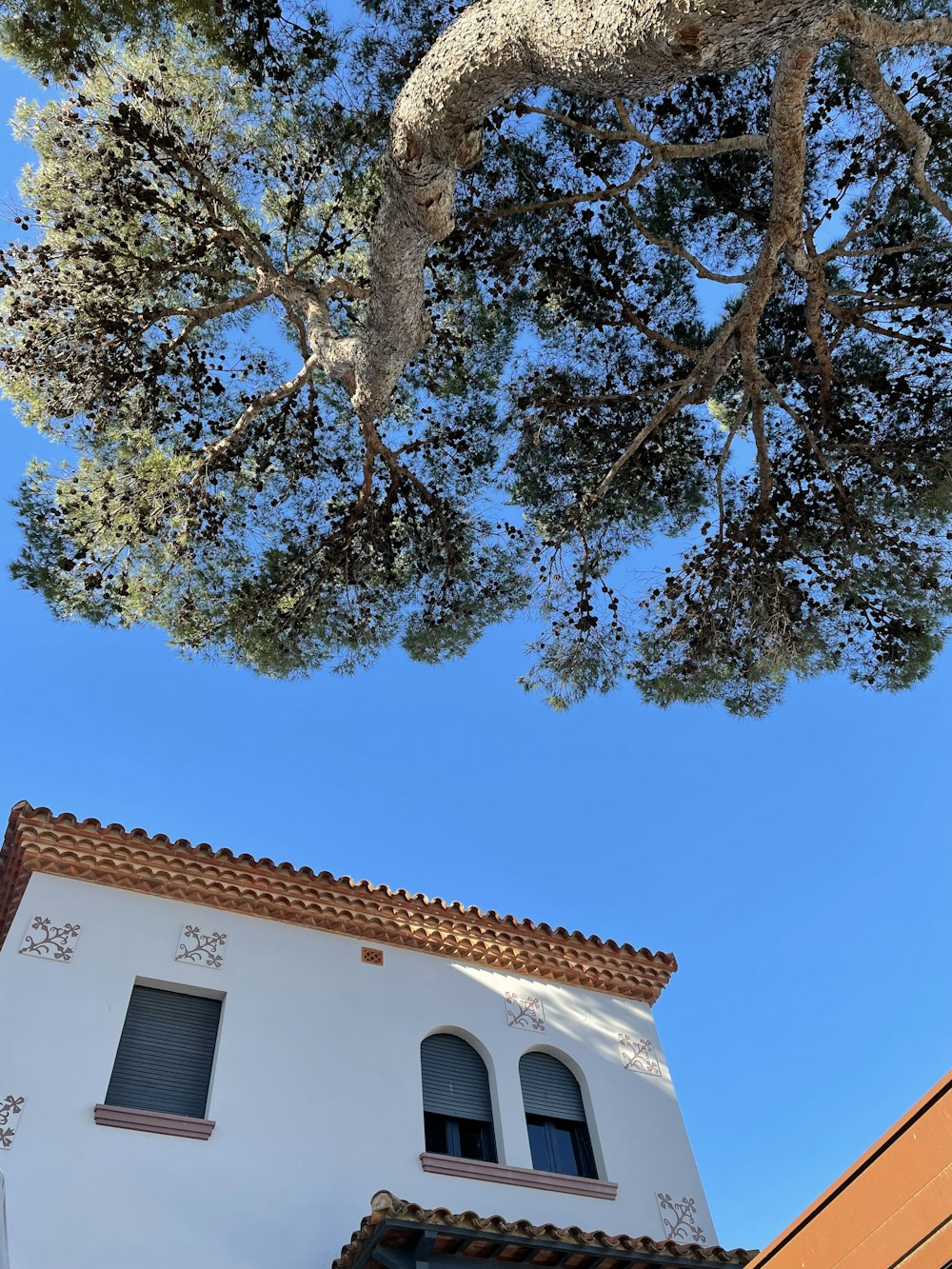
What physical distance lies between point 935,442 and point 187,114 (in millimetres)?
7125

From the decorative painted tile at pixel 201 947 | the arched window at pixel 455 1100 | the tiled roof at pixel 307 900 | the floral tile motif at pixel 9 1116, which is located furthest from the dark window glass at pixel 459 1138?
the floral tile motif at pixel 9 1116

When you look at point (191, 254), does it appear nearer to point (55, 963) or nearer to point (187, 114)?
point (187, 114)

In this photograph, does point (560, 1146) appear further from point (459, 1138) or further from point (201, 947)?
point (201, 947)

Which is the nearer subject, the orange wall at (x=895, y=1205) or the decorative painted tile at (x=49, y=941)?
the orange wall at (x=895, y=1205)

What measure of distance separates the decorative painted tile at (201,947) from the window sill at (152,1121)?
120 cm

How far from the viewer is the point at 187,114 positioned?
8750 mm

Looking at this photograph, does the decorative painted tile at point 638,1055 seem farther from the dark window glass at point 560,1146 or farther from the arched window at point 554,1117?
the dark window glass at point 560,1146

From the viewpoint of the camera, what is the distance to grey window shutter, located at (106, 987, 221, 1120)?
7.19 m

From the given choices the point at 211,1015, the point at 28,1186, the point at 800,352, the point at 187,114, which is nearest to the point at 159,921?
the point at 211,1015

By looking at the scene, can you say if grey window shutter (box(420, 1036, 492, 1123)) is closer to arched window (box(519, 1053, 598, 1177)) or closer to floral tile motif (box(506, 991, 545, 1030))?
arched window (box(519, 1053, 598, 1177))

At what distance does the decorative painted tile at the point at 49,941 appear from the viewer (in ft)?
24.7

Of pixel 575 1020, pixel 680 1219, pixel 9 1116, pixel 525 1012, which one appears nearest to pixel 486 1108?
pixel 525 1012

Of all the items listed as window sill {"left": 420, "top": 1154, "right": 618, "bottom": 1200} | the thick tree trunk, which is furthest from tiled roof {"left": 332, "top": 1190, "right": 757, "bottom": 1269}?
the thick tree trunk

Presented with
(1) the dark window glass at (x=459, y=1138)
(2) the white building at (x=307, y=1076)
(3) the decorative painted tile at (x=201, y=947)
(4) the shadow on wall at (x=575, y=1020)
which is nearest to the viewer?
(2) the white building at (x=307, y=1076)
